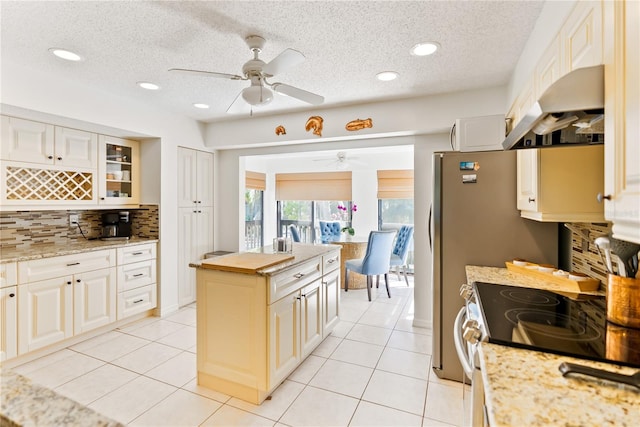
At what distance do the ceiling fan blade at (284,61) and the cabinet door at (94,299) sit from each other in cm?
258

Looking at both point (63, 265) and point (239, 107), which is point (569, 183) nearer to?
point (239, 107)

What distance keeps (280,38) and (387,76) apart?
3.37 feet

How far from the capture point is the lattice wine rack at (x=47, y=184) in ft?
8.88

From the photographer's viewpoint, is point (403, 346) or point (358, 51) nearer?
point (358, 51)

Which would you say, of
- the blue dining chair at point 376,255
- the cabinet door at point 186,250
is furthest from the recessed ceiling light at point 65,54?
the blue dining chair at point 376,255

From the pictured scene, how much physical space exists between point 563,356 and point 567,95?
796 mm

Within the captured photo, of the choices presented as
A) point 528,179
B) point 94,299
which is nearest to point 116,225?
point 94,299

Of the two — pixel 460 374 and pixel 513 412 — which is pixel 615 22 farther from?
pixel 460 374

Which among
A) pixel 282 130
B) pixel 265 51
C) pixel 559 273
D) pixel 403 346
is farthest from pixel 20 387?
pixel 282 130

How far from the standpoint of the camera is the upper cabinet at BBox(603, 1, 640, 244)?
0.80 metres

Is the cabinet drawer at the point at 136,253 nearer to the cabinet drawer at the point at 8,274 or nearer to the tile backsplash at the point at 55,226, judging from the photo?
the tile backsplash at the point at 55,226

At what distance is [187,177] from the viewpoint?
403 cm

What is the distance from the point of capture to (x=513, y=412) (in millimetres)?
717

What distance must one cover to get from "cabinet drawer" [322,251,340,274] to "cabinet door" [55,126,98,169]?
2.60 meters
